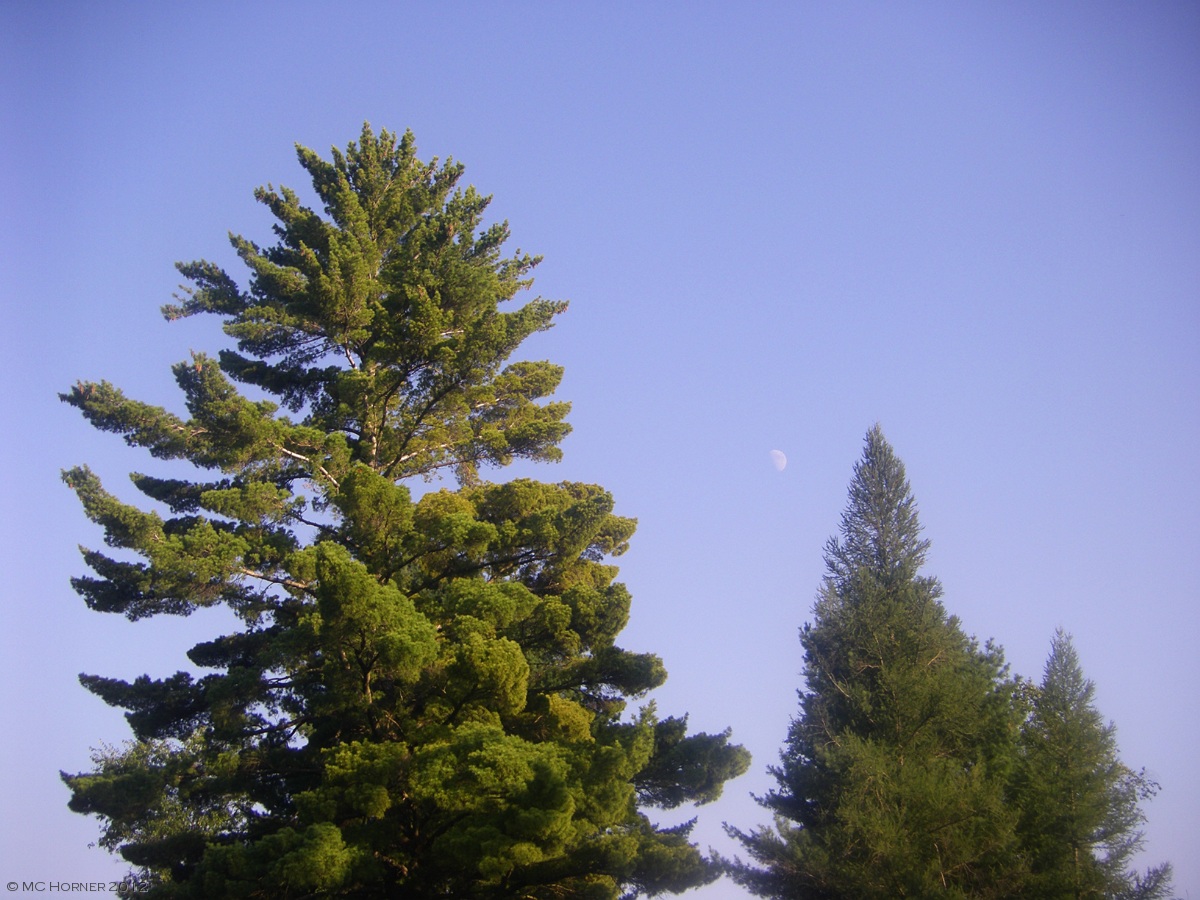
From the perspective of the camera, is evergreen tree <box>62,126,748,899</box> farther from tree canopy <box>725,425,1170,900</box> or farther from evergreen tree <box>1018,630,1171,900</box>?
evergreen tree <box>1018,630,1171,900</box>

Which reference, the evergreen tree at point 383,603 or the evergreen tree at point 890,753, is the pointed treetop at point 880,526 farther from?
the evergreen tree at point 383,603

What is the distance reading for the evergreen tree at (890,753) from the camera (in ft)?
61.3

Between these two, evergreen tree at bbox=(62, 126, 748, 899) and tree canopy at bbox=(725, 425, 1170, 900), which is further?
tree canopy at bbox=(725, 425, 1170, 900)

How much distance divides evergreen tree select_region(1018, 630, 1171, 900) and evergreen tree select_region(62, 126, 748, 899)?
7967mm

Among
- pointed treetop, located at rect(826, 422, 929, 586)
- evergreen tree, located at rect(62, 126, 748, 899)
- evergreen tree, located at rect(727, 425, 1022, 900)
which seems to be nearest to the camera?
evergreen tree, located at rect(62, 126, 748, 899)

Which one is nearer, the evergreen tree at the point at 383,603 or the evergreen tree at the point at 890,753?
the evergreen tree at the point at 383,603

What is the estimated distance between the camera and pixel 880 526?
26875mm

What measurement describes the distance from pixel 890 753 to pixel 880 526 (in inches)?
297

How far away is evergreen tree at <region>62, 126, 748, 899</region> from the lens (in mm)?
14586

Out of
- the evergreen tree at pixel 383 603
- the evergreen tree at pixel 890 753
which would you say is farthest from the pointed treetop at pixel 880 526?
the evergreen tree at pixel 383 603

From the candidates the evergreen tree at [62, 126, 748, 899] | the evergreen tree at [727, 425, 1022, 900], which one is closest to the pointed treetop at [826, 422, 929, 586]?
the evergreen tree at [727, 425, 1022, 900]

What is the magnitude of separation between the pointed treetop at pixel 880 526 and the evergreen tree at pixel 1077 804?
4877 mm

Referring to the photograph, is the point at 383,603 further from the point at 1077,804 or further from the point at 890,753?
the point at 1077,804

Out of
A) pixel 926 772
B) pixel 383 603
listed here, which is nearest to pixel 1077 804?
pixel 926 772
